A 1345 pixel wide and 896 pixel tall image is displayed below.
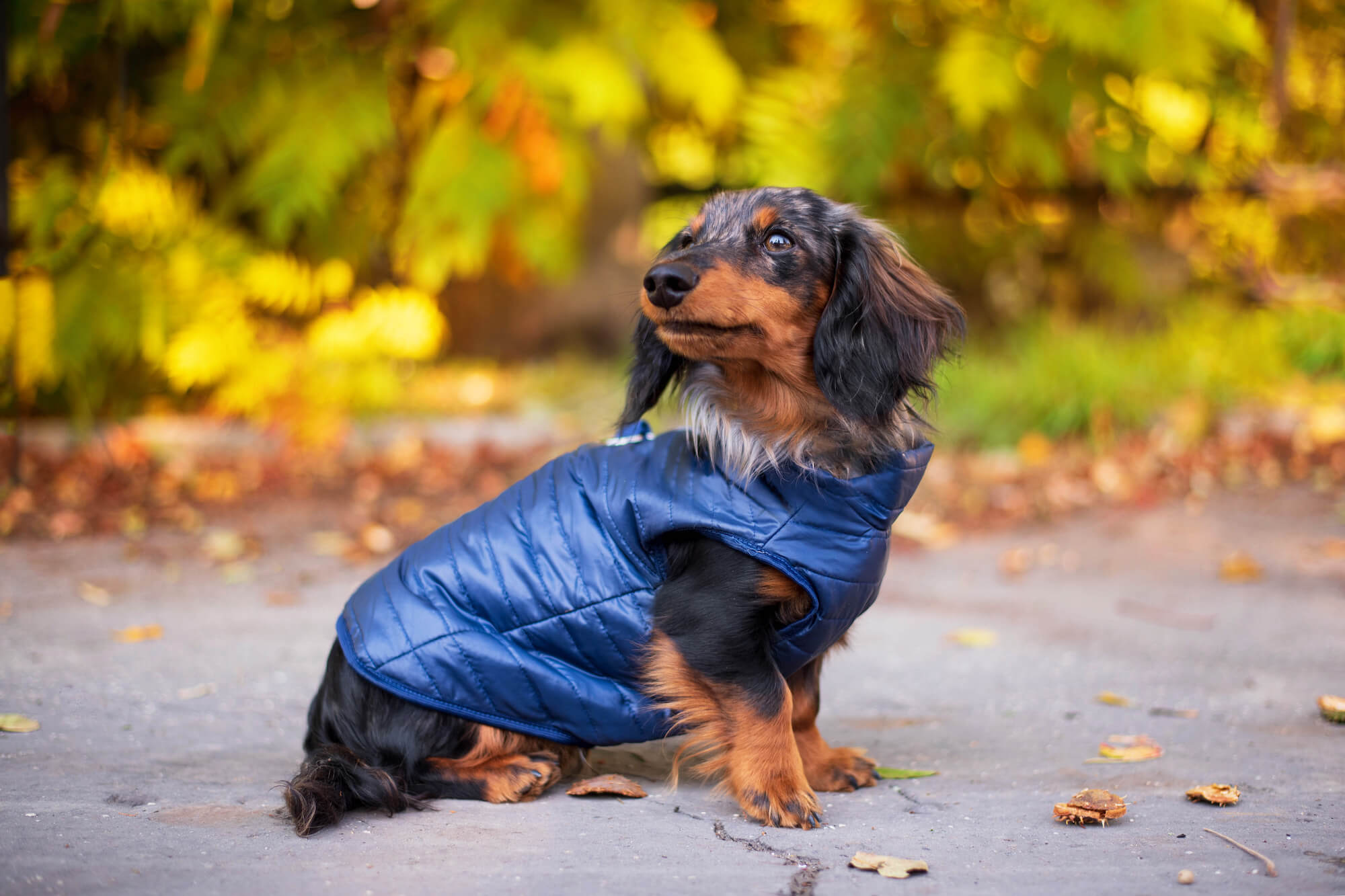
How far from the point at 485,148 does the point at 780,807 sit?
4910mm

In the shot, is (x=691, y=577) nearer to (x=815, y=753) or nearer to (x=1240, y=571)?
→ (x=815, y=753)

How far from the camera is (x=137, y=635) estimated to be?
3617mm

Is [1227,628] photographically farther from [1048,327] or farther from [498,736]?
[1048,327]

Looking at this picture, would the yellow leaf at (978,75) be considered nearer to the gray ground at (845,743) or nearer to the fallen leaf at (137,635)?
the gray ground at (845,743)

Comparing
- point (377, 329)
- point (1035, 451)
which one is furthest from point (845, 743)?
point (377, 329)

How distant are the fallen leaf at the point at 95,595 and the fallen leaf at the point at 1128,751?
3.49 meters

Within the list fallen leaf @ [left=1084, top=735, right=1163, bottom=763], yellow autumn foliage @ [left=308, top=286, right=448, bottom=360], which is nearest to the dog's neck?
fallen leaf @ [left=1084, top=735, right=1163, bottom=763]

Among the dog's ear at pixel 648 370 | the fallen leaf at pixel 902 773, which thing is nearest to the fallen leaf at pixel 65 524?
the dog's ear at pixel 648 370

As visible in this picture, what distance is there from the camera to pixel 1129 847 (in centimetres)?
208

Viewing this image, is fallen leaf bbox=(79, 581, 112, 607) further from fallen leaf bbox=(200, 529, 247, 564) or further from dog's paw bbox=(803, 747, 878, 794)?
dog's paw bbox=(803, 747, 878, 794)

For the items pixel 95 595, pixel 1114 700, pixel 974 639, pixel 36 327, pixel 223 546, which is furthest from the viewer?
pixel 36 327

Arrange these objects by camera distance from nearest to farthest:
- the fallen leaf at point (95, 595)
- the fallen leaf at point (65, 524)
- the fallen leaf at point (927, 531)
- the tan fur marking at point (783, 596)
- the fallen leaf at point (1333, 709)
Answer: the tan fur marking at point (783, 596) → the fallen leaf at point (1333, 709) → the fallen leaf at point (95, 595) → the fallen leaf at point (65, 524) → the fallen leaf at point (927, 531)

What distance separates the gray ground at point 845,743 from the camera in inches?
77.4

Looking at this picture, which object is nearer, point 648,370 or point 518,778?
point 518,778
